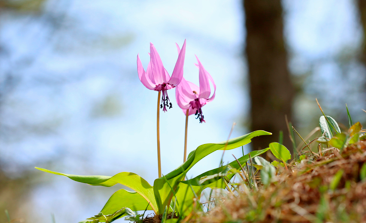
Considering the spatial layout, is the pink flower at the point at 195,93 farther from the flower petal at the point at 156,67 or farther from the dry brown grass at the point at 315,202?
the dry brown grass at the point at 315,202

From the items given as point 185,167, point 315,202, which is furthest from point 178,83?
point 315,202

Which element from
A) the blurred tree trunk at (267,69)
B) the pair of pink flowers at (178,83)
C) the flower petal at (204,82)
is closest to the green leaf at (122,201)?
the pair of pink flowers at (178,83)

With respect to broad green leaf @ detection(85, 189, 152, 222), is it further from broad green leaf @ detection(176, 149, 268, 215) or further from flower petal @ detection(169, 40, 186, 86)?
flower petal @ detection(169, 40, 186, 86)

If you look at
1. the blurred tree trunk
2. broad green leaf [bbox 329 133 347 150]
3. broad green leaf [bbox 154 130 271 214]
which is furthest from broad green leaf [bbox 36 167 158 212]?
the blurred tree trunk

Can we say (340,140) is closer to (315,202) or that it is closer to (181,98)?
(315,202)

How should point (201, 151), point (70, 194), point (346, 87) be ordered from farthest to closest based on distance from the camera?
point (70, 194), point (346, 87), point (201, 151)

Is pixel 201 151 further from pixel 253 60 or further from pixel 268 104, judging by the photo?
pixel 253 60

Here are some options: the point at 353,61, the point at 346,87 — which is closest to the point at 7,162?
the point at 346,87
